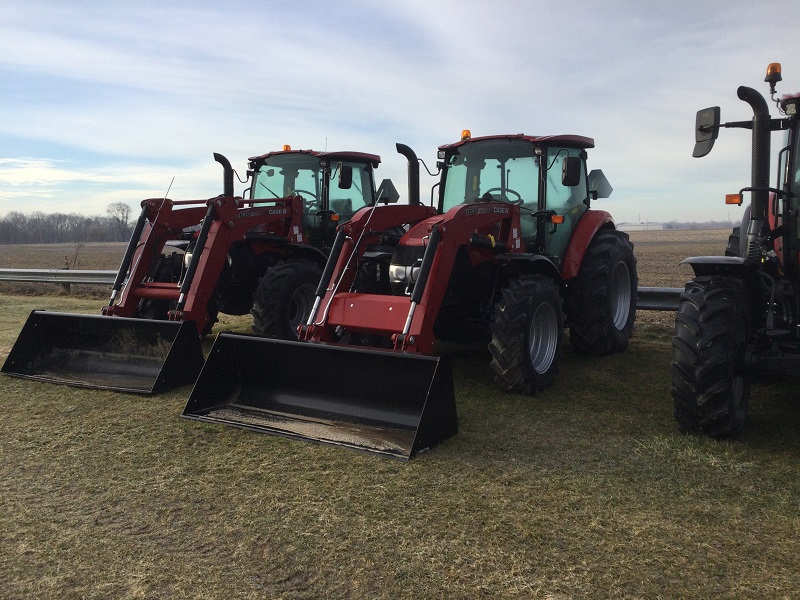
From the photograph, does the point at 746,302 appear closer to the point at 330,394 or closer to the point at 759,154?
the point at 759,154

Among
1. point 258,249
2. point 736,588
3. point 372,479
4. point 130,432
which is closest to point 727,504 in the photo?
point 736,588

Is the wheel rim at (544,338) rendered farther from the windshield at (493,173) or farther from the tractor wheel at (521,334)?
the windshield at (493,173)

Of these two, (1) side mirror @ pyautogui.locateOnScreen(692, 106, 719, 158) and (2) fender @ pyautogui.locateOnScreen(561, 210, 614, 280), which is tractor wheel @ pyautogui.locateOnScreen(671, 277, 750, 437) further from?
(2) fender @ pyautogui.locateOnScreen(561, 210, 614, 280)

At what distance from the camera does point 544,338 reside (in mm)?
6074

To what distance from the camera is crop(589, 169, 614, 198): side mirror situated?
7.47 metres

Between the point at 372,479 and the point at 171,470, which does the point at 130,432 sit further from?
the point at 372,479

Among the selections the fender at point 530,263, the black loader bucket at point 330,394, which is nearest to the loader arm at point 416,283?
the fender at point 530,263

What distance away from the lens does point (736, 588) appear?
268 cm

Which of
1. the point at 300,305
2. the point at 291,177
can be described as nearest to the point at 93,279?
the point at 291,177

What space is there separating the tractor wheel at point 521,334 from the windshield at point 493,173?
3.83 feet

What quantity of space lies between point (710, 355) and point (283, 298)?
13.9 feet

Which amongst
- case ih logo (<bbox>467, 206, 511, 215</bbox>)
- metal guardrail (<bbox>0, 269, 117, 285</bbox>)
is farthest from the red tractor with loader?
metal guardrail (<bbox>0, 269, 117, 285</bbox>)

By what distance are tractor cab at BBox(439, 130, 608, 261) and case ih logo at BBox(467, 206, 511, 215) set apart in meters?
0.59

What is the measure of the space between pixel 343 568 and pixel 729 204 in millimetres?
3338
